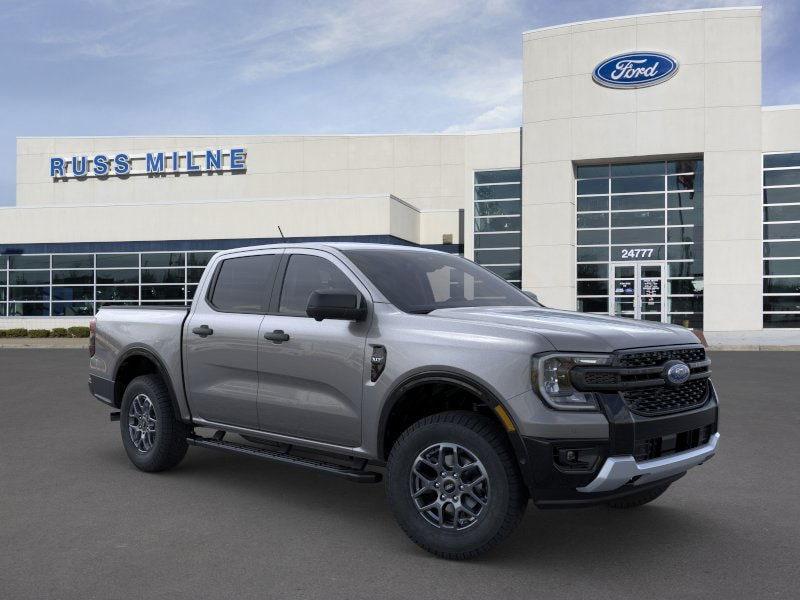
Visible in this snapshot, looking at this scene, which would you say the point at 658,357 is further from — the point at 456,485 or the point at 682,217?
the point at 682,217

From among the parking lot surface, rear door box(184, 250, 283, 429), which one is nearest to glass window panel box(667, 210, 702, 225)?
the parking lot surface

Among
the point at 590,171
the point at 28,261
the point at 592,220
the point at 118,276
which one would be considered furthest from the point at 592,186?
the point at 28,261

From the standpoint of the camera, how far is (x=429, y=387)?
5.09 metres

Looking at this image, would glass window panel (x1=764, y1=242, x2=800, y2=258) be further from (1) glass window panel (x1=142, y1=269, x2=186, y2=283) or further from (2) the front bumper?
(2) the front bumper

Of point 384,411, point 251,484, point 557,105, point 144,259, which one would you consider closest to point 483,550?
point 384,411

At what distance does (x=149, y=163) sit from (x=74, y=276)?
317 inches

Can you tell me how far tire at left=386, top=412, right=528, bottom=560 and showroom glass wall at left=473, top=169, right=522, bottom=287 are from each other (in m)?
31.1

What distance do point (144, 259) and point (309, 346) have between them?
34142 mm

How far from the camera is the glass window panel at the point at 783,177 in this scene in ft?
105

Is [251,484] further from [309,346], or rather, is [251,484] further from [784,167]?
[784,167]

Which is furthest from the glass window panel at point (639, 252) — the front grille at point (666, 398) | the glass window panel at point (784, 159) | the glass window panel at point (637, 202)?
the front grille at point (666, 398)

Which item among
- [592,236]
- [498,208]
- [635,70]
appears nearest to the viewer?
[635,70]

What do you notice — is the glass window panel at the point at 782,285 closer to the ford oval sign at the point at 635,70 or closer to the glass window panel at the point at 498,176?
the ford oval sign at the point at 635,70

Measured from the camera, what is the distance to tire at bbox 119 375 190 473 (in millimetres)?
6793
